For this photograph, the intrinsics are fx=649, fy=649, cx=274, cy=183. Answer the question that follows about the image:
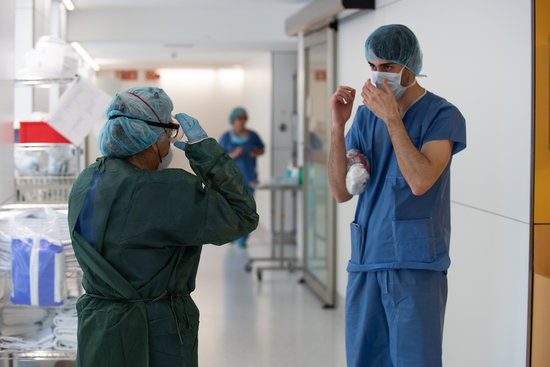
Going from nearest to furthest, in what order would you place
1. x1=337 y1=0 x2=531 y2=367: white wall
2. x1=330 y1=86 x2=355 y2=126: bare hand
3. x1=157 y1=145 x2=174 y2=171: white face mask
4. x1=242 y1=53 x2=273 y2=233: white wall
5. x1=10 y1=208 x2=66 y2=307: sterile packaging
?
x1=157 y1=145 x2=174 y2=171: white face mask
x1=330 y1=86 x2=355 y2=126: bare hand
x1=337 y1=0 x2=531 y2=367: white wall
x1=10 y1=208 x2=66 y2=307: sterile packaging
x1=242 y1=53 x2=273 y2=233: white wall

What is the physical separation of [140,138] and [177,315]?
1.71ft

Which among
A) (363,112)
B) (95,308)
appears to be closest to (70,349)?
(95,308)

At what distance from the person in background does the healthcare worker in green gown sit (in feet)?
17.6

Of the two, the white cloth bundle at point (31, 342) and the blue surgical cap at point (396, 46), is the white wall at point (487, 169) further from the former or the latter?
the white cloth bundle at point (31, 342)

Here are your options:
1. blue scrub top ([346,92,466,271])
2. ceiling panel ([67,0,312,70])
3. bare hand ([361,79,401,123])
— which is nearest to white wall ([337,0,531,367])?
blue scrub top ([346,92,466,271])

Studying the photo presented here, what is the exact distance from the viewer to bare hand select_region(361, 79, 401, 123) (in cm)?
209

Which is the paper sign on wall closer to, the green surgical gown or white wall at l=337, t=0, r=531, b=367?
the green surgical gown

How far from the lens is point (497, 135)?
263 centimetres

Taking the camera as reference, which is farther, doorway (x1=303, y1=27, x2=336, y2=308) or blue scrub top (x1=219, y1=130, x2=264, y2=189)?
blue scrub top (x1=219, y1=130, x2=264, y2=189)

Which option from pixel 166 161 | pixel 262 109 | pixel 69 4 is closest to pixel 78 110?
pixel 166 161

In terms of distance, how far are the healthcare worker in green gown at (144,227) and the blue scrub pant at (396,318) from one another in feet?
1.77

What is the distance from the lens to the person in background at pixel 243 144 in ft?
24.0

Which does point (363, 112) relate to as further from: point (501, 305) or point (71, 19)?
point (71, 19)

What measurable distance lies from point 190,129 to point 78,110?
1.47 metres
